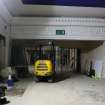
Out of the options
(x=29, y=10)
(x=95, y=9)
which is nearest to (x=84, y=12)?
(x=95, y=9)

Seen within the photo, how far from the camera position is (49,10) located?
7195 mm

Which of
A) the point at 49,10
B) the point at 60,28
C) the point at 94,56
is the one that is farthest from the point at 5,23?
the point at 94,56

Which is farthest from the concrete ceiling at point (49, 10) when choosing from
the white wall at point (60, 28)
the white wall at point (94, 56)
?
the white wall at point (94, 56)

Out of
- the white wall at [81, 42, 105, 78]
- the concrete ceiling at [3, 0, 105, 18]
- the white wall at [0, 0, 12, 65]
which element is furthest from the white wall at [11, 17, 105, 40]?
the white wall at [81, 42, 105, 78]

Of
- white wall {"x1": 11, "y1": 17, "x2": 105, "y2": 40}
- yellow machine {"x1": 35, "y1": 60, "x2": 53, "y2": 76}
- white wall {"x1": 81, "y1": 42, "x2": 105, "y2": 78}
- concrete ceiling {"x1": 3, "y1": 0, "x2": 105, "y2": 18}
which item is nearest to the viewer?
concrete ceiling {"x1": 3, "y1": 0, "x2": 105, "y2": 18}

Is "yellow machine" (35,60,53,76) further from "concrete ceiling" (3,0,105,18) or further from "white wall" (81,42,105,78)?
"white wall" (81,42,105,78)

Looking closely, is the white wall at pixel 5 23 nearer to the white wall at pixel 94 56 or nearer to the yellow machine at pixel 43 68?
the yellow machine at pixel 43 68

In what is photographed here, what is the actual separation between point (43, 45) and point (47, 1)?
294 centimetres

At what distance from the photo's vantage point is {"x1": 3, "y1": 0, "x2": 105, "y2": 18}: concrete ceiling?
22.0ft

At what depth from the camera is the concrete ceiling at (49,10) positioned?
6.71 m

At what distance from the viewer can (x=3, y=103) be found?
4355 millimetres

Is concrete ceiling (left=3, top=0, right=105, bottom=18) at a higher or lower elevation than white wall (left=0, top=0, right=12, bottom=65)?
higher

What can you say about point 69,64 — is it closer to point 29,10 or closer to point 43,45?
point 43,45

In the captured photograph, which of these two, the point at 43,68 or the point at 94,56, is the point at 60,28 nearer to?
the point at 43,68
